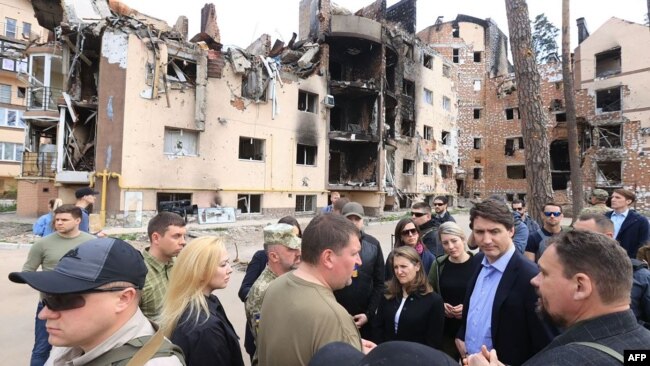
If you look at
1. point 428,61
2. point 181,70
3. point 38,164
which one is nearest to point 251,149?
point 181,70

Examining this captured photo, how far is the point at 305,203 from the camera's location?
68.4 feet

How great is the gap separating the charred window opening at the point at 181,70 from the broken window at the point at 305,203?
28.5 feet

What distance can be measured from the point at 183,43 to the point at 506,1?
14.3m

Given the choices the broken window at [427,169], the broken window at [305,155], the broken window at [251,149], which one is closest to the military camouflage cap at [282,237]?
the broken window at [251,149]

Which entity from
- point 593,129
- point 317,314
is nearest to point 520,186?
point 593,129

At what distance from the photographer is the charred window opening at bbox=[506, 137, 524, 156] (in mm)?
33188

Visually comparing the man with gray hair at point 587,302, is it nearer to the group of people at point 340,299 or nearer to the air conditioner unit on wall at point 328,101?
the group of people at point 340,299

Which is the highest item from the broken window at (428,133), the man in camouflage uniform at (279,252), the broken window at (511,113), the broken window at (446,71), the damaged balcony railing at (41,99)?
the broken window at (446,71)

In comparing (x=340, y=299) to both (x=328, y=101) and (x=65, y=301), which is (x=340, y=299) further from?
(x=328, y=101)

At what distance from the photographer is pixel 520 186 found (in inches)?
1293

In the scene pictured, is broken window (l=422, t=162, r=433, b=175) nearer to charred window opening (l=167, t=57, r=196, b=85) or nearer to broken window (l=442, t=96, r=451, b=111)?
broken window (l=442, t=96, r=451, b=111)

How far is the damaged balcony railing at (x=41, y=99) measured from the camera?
16.6m

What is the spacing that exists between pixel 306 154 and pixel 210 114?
6.36m

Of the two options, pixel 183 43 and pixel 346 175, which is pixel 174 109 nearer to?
A: pixel 183 43
